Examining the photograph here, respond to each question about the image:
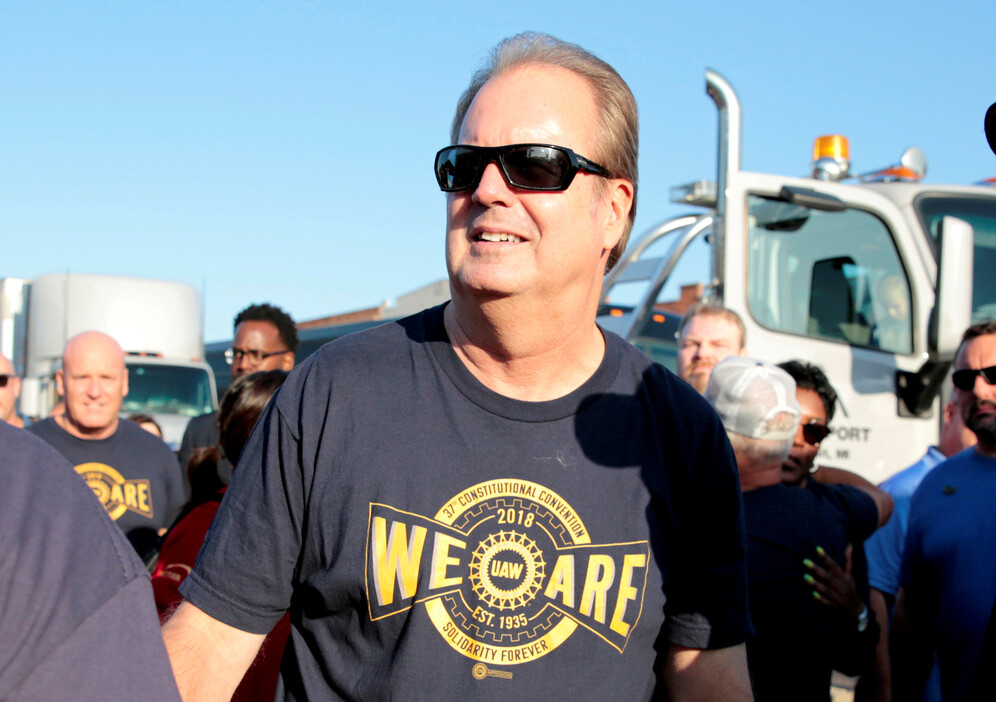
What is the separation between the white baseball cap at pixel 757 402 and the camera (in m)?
3.05

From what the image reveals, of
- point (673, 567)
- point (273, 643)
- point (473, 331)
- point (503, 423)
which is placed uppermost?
point (473, 331)

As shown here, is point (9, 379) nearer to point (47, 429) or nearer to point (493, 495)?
point (47, 429)

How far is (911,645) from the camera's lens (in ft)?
11.9

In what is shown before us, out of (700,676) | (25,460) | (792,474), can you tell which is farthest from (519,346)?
(792,474)

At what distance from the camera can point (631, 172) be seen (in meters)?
2.08

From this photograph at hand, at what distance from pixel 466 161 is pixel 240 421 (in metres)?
1.54

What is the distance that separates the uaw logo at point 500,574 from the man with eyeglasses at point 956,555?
5.39 ft

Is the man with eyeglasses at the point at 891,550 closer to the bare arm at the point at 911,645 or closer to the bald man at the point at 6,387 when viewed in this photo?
the bare arm at the point at 911,645

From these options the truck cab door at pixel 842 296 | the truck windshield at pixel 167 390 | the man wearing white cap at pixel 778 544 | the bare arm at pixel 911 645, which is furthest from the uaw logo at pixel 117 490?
the truck windshield at pixel 167 390

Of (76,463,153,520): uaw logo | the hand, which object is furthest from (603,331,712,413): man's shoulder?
(76,463,153,520): uaw logo

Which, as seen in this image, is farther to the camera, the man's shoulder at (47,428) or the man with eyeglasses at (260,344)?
the man with eyeglasses at (260,344)

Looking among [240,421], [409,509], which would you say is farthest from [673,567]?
[240,421]

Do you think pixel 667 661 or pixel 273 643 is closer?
pixel 667 661

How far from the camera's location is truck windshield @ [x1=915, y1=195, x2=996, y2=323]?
5668 millimetres
